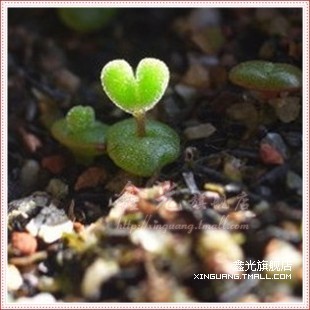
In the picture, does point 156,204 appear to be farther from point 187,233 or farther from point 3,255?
point 3,255

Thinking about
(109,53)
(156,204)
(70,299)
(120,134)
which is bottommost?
(70,299)

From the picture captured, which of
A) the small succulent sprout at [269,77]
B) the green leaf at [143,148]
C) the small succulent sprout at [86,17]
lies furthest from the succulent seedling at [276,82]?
the small succulent sprout at [86,17]

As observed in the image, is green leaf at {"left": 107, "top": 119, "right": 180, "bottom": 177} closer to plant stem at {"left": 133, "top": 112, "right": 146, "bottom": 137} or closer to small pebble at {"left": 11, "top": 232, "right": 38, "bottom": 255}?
plant stem at {"left": 133, "top": 112, "right": 146, "bottom": 137}

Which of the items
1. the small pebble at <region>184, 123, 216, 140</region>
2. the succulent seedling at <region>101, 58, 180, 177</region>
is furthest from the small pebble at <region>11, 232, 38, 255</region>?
the small pebble at <region>184, 123, 216, 140</region>

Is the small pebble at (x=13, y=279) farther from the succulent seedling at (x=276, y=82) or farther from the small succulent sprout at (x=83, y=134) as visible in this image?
the succulent seedling at (x=276, y=82)

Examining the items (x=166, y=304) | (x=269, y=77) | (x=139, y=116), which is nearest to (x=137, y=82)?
(x=139, y=116)

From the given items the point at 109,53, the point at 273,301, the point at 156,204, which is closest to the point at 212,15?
the point at 109,53

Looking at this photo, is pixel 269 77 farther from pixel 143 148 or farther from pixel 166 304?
pixel 166 304
